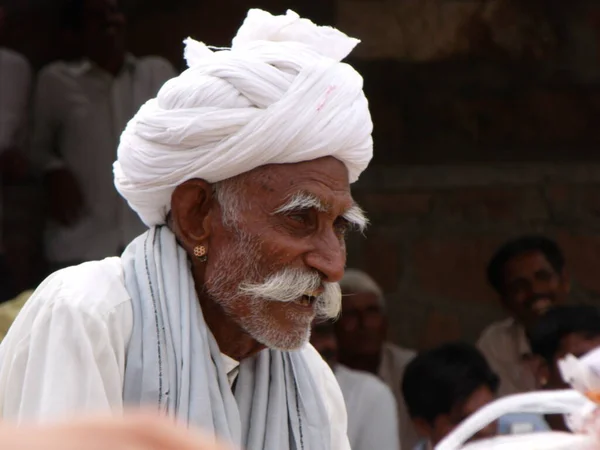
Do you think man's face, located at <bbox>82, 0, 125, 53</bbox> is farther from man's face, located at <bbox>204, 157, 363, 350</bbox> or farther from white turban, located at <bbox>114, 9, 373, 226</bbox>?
man's face, located at <bbox>204, 157, 363, 350</bbox>

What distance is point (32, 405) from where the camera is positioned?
256 centimetres

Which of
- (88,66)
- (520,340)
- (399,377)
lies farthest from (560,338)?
(88,66)

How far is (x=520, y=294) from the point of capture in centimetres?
591

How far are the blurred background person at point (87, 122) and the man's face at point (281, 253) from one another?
2.84 metres

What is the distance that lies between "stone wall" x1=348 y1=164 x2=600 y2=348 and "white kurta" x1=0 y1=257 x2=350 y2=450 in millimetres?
3574

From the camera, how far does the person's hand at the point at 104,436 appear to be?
0.61 meters

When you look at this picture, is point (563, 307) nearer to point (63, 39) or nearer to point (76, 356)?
point (63, 39)

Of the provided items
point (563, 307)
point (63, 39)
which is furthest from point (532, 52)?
point (63, 39)

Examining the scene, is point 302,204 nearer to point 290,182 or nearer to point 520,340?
point 290,182

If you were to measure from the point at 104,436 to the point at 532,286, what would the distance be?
5.40m

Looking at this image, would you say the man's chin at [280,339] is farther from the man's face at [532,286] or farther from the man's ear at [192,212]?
the man's face at [532,286]

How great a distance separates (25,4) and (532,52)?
2.33m

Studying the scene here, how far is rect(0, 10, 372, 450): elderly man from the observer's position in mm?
2764

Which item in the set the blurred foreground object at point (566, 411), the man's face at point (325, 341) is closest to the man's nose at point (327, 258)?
the blurred foreground object at point (566, 411)
